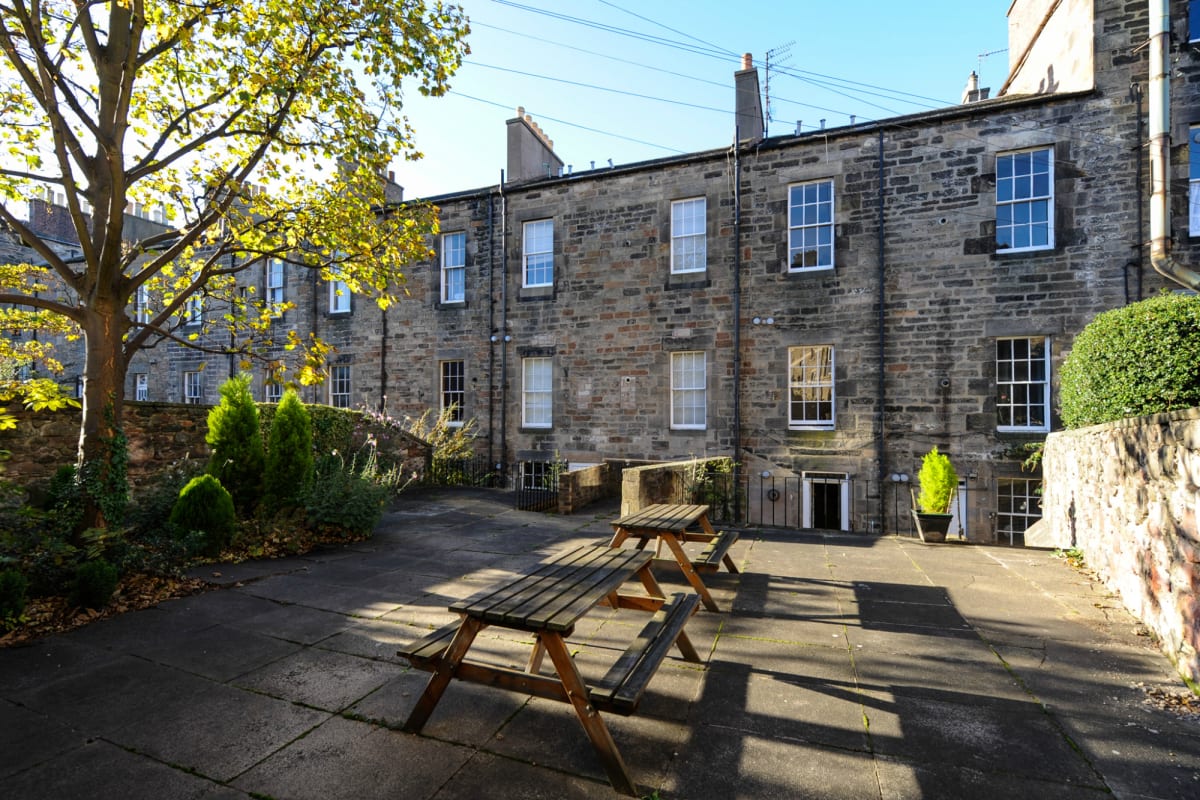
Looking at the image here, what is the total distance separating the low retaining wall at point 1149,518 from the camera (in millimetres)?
3635

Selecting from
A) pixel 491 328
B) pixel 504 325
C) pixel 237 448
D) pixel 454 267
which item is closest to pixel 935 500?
pixel 237 448

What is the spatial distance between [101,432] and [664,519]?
5534 millimetres

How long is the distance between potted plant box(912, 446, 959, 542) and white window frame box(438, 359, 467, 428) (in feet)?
38.8

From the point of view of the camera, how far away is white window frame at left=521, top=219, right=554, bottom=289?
626 inches

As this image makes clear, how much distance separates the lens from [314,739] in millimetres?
2900

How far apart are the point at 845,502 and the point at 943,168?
735 centimetres

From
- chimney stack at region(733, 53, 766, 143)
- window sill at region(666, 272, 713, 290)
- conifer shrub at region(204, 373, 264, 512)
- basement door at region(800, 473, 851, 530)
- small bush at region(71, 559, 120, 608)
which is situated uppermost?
chimney stack at region(733, 53, 766, 143)

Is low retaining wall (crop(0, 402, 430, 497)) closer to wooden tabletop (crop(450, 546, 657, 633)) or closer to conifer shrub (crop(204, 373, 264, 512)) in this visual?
conifer shrub (crop(204, 373, 264, 512))

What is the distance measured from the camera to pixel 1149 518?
436 cm

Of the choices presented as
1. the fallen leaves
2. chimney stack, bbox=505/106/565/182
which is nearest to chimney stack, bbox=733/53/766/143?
chimney stack, bbox=505/106/565/182

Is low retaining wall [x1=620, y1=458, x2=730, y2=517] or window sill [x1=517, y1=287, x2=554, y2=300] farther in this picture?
window sill [x1=517, y1=287, x2=554, y2=300]

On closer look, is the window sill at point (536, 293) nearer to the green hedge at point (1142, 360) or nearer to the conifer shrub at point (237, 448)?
the conifer shrub at point (237, 448)

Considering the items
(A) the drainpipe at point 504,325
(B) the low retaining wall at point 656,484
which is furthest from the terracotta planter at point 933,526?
(A) the drainpipe at point 504,325

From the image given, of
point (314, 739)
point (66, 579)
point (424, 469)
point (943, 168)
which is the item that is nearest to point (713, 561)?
point (314, 739)
